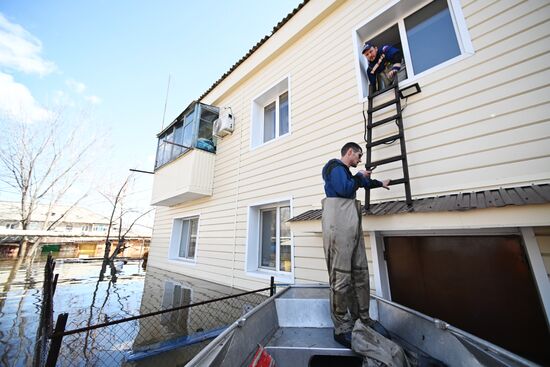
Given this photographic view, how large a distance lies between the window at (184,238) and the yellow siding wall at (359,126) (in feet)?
1.61

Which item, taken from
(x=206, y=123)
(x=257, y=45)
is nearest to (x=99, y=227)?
(x=206, y=123)

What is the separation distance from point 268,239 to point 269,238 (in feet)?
0.12

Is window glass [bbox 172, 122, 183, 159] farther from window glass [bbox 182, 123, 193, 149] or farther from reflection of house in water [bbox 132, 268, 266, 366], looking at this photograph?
reflection of house in water [bbox 132, 268, 266, 366]

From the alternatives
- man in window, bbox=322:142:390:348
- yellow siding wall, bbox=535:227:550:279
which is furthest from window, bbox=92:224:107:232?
yellow siding wall, bbox=535:227:550:279

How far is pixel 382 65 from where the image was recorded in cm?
300

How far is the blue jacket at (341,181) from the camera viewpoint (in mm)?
1902

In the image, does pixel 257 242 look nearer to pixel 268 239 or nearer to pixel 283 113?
pixel 268 239

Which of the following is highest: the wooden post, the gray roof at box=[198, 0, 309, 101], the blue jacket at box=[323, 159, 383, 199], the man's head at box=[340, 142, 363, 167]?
the gray roof at box=[198, 0, 309, 101]

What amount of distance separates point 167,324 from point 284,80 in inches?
213

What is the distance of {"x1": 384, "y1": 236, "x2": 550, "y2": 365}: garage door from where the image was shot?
1.79m

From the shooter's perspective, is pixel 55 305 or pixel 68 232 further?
pixel 68 232

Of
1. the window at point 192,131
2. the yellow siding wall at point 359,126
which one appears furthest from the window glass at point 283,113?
the window at point 192,131

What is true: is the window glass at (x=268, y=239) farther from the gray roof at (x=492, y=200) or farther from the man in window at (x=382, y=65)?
the man in window at (x=382, y=65)

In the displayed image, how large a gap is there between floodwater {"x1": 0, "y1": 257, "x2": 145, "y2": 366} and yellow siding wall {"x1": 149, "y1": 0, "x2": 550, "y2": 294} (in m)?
1.64
